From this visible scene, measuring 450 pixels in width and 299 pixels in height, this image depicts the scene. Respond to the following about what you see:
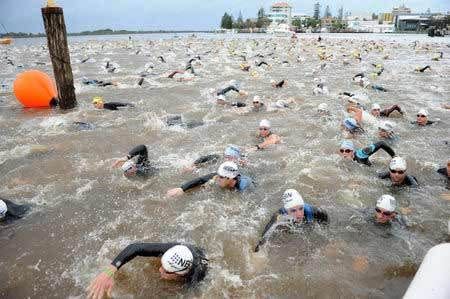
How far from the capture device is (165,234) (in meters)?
6.50

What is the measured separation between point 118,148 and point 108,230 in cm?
445

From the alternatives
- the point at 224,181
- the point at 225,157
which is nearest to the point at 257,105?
the point at 225,157

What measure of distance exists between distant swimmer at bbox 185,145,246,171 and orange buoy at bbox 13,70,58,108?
28.2 ft

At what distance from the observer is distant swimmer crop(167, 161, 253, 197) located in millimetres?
7395

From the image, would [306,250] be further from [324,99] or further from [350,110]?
[324,99]

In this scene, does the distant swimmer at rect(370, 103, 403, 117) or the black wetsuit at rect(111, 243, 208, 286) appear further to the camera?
the distant swimmer at rect(370, 103, 403, 117)

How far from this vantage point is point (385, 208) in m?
6.37

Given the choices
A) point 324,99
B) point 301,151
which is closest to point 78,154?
point 301,151

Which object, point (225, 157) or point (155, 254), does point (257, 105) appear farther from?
point (155, 254)

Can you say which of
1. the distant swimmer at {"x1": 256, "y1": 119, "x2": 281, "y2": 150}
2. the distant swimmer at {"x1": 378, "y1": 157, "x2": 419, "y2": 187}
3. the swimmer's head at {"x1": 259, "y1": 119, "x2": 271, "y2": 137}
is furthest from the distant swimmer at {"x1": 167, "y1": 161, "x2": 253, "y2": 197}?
the swimmer's head at {"x1": 259, "y1": 119, "x2": 271, "y2": 137}

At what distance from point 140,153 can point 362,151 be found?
17.2 feet

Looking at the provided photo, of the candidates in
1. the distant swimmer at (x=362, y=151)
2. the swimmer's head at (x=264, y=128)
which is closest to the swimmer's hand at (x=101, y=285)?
the distant swimmer at (x=362, y=151)

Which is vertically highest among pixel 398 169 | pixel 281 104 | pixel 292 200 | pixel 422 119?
pixel 292 200

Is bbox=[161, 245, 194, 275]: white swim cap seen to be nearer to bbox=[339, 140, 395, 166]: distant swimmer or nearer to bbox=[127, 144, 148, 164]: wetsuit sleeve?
bbox=[127, 144, 148, 164]: wetsuit sleeve
